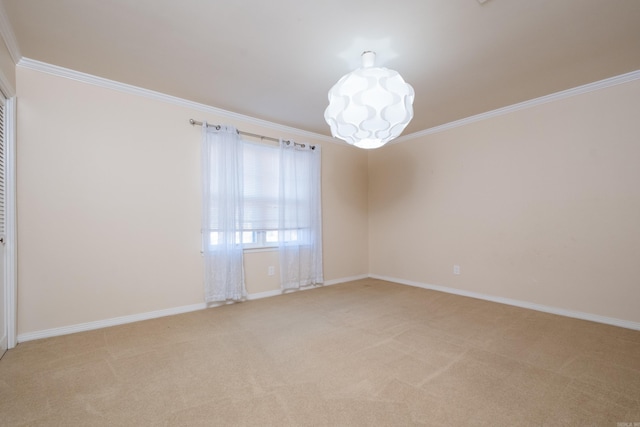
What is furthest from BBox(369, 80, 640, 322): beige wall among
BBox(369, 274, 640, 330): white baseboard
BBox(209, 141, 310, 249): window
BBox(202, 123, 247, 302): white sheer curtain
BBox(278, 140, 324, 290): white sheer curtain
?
BBox(202, 123, 247, 302): white sheer curtain

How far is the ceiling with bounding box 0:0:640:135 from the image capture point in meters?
1.79

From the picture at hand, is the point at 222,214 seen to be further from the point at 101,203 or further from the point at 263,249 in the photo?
the point at 101,203

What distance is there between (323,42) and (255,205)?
7.13 feet

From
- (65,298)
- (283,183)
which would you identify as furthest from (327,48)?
(65,298)

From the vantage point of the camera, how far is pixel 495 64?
242 cm

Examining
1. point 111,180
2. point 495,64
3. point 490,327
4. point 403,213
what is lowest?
point 490,327

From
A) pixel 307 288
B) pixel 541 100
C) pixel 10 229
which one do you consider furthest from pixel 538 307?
pixel 10 229

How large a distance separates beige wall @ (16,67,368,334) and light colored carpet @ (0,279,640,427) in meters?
0.32

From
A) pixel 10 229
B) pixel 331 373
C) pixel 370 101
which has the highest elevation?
pixel 370 101

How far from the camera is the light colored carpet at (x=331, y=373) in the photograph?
1442mm

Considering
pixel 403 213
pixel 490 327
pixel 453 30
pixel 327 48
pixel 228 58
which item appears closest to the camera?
pixel 453 30

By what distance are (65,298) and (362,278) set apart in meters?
3.93

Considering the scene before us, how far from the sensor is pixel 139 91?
2.84 m

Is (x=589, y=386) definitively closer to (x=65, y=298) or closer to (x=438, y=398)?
(x=438, y=398)
